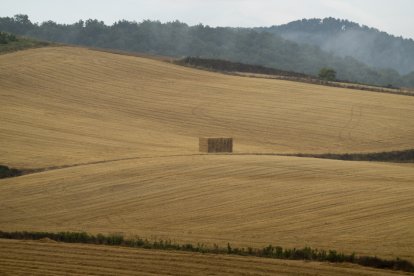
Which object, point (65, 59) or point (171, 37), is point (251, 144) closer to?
point (65, 59)

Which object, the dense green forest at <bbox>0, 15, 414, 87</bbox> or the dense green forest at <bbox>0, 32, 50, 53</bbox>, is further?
the dense green forest at <bbox>0, 15, 414, 87</bbox>

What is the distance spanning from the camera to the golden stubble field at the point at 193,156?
74.0ft

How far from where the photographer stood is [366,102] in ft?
164

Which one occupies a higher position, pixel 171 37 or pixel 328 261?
pixel 171 37

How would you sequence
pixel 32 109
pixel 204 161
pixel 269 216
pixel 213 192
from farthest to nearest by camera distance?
pixel 32 109 < pixel 204 161 < pixel 213 192 < pixel 269 216

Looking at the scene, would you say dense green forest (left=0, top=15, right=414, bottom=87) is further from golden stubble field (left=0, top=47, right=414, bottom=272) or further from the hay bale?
the hay bale

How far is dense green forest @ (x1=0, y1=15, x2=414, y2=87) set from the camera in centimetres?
10781

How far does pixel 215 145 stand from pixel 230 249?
50.6ft

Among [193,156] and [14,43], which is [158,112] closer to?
[193,156]

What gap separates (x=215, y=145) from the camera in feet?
114

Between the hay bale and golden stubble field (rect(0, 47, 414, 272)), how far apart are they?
1.62 feet

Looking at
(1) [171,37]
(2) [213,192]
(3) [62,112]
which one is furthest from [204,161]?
(1) [171,37]

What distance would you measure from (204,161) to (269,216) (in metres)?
7.80

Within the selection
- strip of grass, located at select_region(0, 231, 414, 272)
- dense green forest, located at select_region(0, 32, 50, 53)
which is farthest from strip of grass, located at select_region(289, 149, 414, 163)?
dense green forest, located at select_region(0, 32, 50, 53)
